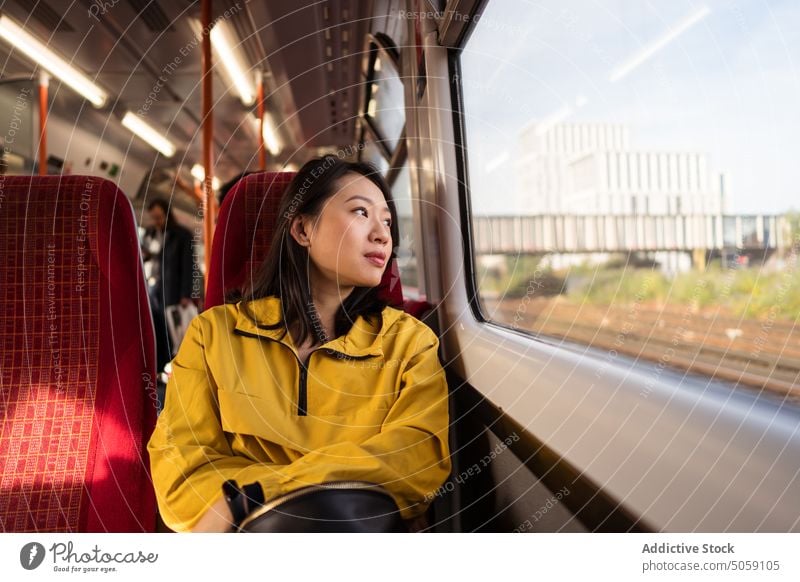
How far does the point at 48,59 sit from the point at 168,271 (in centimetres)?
165

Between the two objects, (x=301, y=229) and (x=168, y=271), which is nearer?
(x=301, y=229)

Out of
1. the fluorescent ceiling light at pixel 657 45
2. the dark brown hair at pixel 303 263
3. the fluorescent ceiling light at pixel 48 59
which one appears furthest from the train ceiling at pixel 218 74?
the fluorescent ceiling light at pixel 657 45

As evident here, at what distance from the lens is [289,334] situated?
1.06m

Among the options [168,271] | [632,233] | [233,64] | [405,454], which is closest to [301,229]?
[405,454]

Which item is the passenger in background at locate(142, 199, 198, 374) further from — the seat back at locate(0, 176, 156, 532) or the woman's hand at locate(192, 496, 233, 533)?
the woman's hand at locate(192, 496, 233, 533)

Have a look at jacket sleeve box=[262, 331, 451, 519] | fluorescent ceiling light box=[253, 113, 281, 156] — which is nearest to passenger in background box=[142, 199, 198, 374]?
jacket sleeve box=[262, 331, 451, 519]

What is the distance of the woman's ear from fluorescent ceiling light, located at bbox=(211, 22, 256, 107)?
1.45 metres

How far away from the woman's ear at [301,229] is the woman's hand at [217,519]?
42cm

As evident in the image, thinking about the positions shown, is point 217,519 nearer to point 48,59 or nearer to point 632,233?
point 632,233

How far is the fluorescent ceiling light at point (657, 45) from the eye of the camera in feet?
2.68

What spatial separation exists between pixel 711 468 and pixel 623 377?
21cm

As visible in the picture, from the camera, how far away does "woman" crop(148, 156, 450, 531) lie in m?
0.95

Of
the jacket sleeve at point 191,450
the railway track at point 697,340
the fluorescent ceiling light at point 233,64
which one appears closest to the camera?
the railway track at point 697,340

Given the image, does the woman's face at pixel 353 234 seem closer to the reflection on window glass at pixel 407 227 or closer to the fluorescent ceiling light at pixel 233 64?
the reflection on window glass at pixel 407 227
